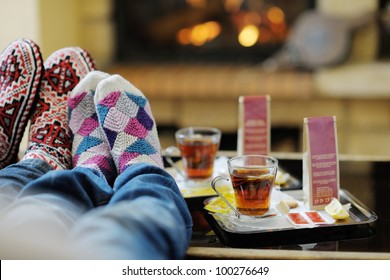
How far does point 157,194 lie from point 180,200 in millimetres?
59

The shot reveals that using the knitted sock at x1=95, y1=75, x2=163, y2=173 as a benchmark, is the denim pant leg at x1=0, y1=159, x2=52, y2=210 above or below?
below

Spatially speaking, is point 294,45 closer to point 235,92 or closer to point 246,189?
point 235,92

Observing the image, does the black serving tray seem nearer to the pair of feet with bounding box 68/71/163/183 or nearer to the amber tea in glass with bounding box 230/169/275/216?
the amber tea in glass with bounding box 230/169/275/216

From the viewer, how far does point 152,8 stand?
2531 mm

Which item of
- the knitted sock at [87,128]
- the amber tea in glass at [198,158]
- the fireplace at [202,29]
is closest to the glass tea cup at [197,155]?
the amber tea in glass at [198,158]

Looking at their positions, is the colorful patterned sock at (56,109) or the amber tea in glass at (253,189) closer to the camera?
the amber tea in glass at (253,189)

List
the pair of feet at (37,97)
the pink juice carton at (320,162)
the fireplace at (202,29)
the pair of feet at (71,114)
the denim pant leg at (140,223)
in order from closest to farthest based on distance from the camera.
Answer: the denim pant leg at (140,223) → the pink juice carton at (320,162) → the pair of feet at (71,114) → the pair of feet at (37,97) → the fireplace at (202,29)

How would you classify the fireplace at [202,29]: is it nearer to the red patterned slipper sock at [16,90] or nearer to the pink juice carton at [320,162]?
the red patterned slipper sock at [16,90]

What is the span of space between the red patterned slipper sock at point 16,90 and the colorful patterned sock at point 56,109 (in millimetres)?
28

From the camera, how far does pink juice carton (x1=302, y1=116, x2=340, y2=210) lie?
35.8 inches

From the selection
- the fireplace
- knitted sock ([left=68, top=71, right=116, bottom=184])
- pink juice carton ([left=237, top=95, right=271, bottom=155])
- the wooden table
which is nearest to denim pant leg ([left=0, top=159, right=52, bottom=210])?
knitted sock ([left=68, top=71, right=116, bottom=184])

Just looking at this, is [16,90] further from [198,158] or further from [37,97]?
[198,158]

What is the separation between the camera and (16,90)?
47.4 inches

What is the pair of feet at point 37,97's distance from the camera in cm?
114
